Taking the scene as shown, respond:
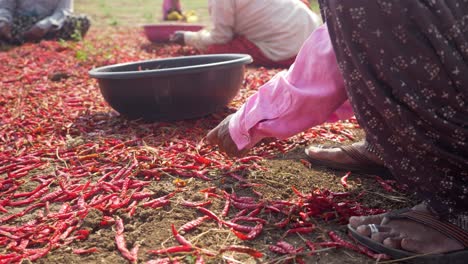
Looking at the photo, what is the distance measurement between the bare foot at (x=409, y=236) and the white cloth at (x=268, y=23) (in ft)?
12.7

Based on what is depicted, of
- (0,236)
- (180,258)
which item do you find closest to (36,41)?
(0,236)

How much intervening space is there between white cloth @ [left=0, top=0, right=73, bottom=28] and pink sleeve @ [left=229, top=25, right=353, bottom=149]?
6.62m

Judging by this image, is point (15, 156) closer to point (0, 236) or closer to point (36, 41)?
point (0, 236)

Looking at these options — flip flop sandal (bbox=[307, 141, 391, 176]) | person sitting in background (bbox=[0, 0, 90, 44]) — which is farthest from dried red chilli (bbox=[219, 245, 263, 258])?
person sitting in background (bbox=[0, 0, 90, 44])

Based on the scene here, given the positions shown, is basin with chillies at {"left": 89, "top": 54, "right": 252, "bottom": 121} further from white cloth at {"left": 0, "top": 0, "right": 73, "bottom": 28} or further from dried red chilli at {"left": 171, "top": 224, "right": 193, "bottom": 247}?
white cloth at {"left": 0, "top": 0, "right": 73, "bottom": 28}

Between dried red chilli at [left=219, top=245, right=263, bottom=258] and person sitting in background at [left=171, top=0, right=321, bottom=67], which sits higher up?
person sitting in background at [left=171, top=0, right=321, bottom=67]

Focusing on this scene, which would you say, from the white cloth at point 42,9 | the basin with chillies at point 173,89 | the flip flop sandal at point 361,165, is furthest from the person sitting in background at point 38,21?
the flip flop sandal at point 361,165

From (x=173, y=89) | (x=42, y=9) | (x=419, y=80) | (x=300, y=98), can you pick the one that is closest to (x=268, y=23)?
(x=173, y=89)

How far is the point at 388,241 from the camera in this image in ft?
5.82

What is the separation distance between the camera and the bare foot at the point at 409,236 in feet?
5.71

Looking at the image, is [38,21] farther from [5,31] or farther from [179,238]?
[179,238]

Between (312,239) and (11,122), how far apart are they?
2707mm

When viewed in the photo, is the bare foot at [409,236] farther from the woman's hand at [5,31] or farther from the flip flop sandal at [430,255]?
the woman's hand at [5,31]

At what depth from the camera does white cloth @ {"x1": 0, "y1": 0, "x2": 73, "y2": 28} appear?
8.04 metres
